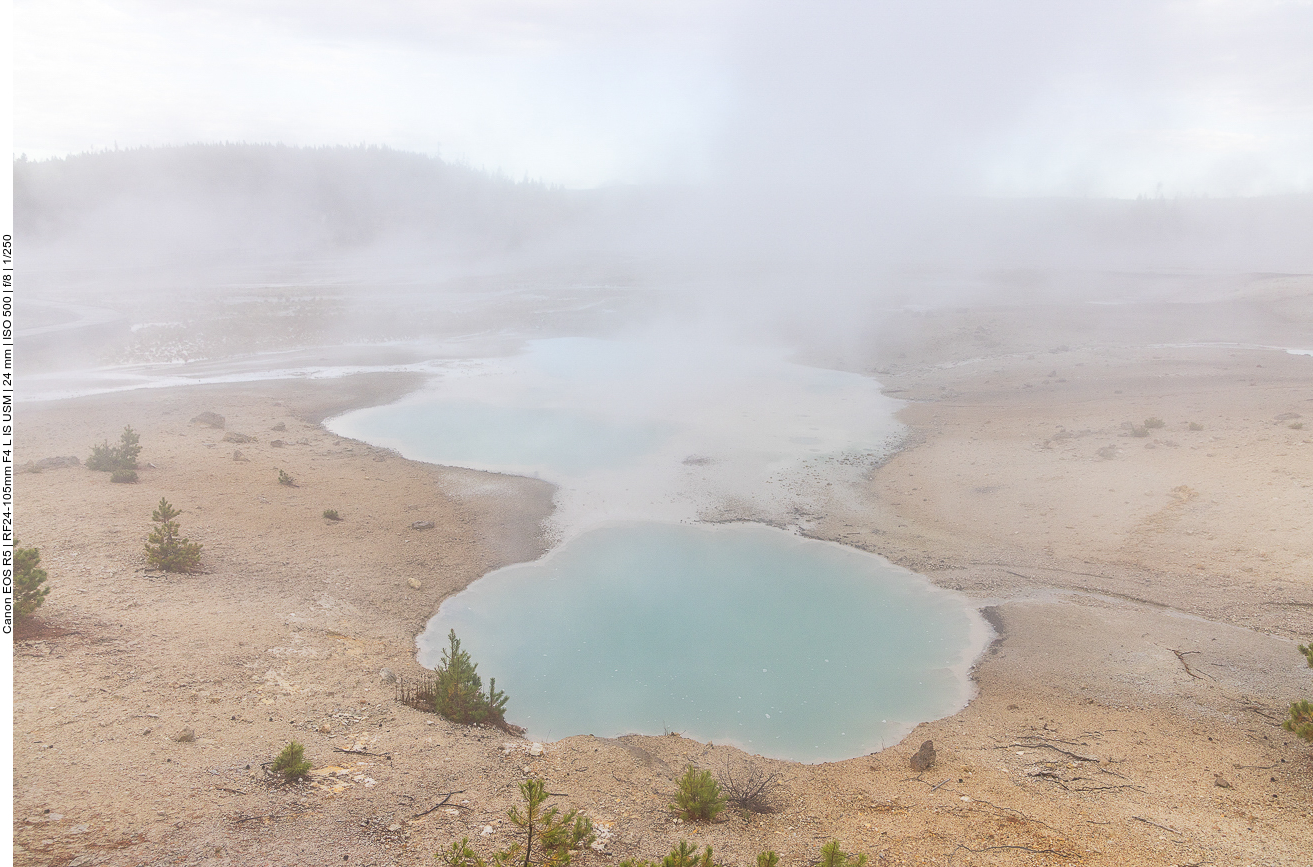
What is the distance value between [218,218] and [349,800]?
89596 mm

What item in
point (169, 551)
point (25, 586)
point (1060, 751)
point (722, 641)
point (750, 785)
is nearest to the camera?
point (750, 785)

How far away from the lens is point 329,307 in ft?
128

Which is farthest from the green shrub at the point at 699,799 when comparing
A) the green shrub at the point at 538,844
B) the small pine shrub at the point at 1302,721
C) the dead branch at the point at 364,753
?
the small pine shrub at the point at 1302,721

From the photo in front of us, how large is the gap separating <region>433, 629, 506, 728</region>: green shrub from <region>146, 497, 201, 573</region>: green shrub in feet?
15.7

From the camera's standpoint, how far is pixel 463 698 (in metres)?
7.13

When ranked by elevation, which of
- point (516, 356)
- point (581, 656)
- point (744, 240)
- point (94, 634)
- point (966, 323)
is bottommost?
point (581, 656)

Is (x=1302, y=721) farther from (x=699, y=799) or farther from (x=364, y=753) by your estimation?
(x=364, y=753)

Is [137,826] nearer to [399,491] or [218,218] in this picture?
[399,491]

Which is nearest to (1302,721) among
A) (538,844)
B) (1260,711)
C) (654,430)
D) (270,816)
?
(1260,711)

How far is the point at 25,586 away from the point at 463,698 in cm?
466

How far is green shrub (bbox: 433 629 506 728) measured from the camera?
7.13m

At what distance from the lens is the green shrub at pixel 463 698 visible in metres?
7.13

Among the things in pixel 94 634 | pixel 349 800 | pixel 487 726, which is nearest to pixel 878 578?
pixel 487 726

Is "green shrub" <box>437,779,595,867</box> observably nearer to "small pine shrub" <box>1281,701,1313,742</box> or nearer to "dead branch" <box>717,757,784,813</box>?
"dead branch" <box>717,757,784,813</box>
